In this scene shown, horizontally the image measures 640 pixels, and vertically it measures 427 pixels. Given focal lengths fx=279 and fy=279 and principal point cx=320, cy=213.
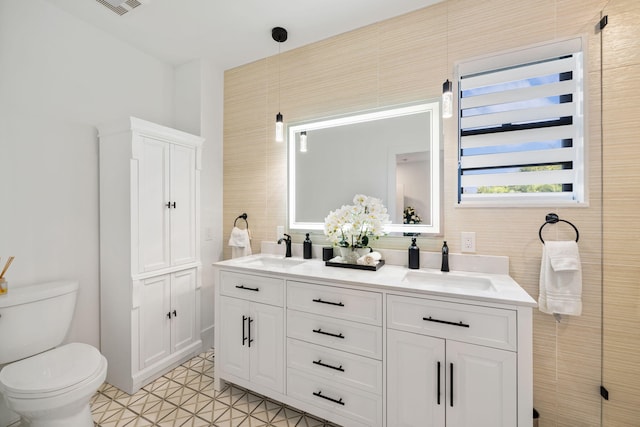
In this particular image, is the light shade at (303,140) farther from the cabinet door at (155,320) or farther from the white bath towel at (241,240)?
the cabinet door at (155,320)

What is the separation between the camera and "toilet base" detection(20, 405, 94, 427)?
4.55 feet

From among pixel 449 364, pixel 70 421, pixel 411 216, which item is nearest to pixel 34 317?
pixel 70 421

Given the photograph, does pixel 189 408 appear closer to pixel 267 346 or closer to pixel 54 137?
pixel 267 346

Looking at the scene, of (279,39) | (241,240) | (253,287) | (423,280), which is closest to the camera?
(423,280)

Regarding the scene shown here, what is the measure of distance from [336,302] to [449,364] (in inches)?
24.5

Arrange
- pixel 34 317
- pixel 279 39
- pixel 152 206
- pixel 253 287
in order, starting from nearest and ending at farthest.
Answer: pixel 34 317, pixel 253 287, pixel 152 206, pixel 279 39

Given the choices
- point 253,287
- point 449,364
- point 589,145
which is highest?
point 589,145

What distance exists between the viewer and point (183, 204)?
2.35 m

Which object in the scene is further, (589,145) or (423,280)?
(423,280)

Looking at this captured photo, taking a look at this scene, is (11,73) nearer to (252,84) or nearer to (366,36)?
(252,84)

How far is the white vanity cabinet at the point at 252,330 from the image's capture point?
177 centimetres

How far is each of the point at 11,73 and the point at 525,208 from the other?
3.25 metres

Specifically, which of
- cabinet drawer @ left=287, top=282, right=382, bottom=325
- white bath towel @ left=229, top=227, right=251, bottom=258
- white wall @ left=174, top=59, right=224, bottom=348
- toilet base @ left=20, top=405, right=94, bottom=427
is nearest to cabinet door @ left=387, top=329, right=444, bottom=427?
cabinet drawer @ left=287, top=282, right=382, bottom=325

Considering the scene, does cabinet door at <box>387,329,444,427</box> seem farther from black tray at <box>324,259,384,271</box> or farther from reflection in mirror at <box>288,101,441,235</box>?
reflection in mirror at <box>288,101,441,235</box>
